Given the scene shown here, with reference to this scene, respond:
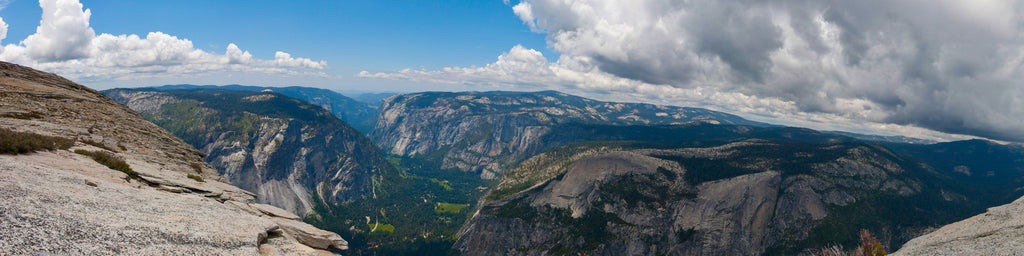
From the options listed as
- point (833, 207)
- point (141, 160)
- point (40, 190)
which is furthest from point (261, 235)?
point (833, 207)

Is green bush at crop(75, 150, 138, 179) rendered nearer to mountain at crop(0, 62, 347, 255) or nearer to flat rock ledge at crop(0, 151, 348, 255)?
mountain at crop(0, 62, 347, 255)

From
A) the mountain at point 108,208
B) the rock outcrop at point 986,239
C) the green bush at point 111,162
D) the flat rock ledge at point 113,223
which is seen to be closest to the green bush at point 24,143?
the mountain at point 108,208

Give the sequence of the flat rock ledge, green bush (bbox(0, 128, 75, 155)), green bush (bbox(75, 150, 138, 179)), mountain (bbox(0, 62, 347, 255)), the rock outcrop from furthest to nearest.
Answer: green bush (bbox(75, 150, 138, 179)) < the rock outcrop < green bush (bbox(0, 128, 75, 155)) < mountain (bbox(0, 62, 347, 255)) < the flat rock ledge

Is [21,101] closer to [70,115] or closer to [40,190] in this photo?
[70,115]

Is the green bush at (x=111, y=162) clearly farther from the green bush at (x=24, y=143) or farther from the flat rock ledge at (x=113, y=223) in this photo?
the flat rock ledge at (x=113, y=223)

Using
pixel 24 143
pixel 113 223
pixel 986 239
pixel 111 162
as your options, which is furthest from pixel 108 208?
pixel 986 239

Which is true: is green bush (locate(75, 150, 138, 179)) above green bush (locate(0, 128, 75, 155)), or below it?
below

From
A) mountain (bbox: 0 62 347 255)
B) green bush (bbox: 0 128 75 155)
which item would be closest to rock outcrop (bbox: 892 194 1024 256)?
mountain (bbox: 0 62 347 255)
